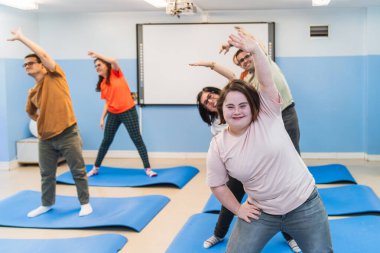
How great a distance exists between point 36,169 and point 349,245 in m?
4.46

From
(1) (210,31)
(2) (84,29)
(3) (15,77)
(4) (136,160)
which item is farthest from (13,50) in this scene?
(1) (210,31)

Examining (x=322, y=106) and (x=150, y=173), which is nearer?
(x=150, y=173)

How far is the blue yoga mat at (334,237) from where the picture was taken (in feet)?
11.1

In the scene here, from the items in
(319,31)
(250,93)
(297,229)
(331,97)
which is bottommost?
(297,229)

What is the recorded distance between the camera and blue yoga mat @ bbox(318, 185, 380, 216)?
4.24 meters

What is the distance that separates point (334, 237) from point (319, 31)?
396cm

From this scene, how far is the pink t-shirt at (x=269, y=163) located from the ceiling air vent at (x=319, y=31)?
16.6 feet

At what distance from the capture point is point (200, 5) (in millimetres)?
6398

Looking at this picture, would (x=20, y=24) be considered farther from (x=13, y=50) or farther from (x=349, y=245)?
(x=349, y=245)

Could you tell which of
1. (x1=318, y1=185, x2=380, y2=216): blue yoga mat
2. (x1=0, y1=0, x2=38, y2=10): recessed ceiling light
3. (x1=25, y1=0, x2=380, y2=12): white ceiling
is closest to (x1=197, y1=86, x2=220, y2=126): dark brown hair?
(x1=318, y1=185, x2=380, y2=216): blue yoga mat

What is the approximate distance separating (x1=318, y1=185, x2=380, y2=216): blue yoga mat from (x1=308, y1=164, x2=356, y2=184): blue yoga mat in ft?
1.15

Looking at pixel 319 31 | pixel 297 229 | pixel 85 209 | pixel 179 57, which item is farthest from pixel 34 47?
pixel 319 31

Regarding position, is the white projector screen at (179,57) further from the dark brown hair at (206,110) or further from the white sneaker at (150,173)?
the dark brown hair at (206,110)

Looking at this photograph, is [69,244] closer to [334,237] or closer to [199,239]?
[199,239]
